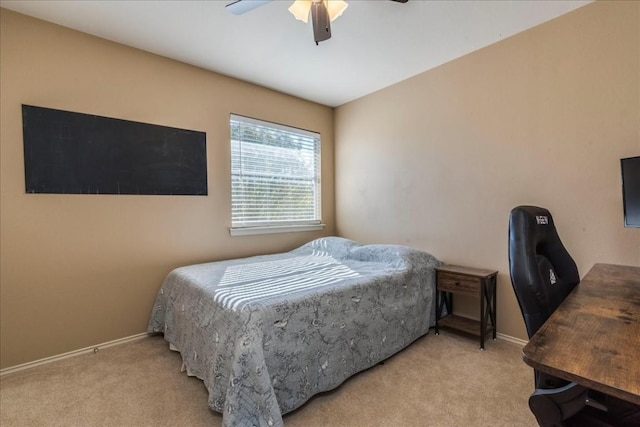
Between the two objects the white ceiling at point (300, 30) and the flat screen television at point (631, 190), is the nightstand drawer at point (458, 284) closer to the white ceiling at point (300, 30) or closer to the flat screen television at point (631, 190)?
the flat screen television at point (631, 190)

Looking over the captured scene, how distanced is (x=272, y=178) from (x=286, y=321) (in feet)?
7.03

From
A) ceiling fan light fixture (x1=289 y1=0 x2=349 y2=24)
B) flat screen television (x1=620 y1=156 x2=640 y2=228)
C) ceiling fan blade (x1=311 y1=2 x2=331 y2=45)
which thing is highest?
ceiling fan light fixture (x1=289 y1=0 x2=349 y2=24)

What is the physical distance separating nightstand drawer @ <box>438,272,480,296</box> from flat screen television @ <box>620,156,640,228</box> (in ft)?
3.35

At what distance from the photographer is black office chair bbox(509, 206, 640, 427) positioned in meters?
0.81

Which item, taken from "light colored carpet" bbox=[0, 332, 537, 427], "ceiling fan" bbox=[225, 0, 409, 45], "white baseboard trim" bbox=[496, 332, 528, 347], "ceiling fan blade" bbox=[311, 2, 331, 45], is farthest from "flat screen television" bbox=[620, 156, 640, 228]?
"ceiling fan blade" bbox=[311, 2, 331, 45]

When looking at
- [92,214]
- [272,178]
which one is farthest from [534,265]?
[92,214]

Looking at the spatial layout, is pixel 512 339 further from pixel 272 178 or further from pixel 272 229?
pixel 272 178

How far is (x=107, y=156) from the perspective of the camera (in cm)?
242

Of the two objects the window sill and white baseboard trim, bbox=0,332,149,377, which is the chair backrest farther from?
white baseboard trim, bbox=0,332,149,377

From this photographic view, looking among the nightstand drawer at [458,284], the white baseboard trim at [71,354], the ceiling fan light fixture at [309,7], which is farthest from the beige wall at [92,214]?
the nightstand drawer at [458,284]

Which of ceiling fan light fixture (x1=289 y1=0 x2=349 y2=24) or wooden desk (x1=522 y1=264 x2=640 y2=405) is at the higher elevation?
ceiling fan light fixture (x1=289 y1=0 x2=349 y2=24)

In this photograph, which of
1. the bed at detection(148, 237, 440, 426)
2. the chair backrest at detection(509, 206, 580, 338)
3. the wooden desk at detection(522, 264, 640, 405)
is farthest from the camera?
the bed at detection(148, 237, 440, 426)

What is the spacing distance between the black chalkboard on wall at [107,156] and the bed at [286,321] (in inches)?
34.9

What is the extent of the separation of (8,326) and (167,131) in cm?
189
